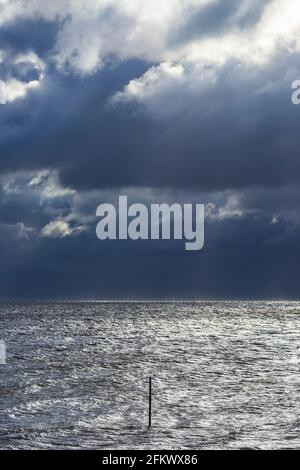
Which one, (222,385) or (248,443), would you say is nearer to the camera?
(248,443)

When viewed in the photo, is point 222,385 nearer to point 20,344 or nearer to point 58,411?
point 58,411

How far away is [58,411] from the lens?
39781mm

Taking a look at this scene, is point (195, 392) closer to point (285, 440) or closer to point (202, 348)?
point (285, 440)

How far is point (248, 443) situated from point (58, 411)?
13770 millimetres

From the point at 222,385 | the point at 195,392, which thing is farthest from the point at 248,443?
the point at 222,385

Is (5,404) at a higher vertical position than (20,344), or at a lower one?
lower

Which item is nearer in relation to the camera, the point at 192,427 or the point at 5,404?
the point at 192,427

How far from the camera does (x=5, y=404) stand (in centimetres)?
4178

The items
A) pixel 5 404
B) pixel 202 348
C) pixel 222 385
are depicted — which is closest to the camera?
pixel 5 404

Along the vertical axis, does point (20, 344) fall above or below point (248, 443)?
above
